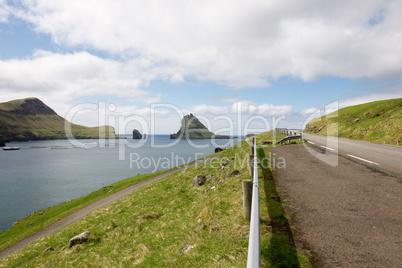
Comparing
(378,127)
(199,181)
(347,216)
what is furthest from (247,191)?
(378,127)

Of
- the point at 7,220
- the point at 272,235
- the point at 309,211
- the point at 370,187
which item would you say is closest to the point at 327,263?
the point at 272,235

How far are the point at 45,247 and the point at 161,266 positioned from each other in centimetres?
1138

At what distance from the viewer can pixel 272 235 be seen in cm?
492

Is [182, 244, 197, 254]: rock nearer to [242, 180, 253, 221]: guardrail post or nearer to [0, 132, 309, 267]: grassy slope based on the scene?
[0, 132, 309, 267]: grassy slope

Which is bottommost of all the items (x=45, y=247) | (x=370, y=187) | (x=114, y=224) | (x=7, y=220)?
(x=7, y=220)

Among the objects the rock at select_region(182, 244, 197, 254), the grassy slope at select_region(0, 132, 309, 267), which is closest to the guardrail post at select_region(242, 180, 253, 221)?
the grassy slope at select_region(0, 132, 309, 267)

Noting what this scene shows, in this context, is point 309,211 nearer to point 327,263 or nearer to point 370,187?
point 327,263

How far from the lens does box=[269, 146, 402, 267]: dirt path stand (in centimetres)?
390

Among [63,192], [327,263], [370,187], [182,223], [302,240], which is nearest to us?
[327,263]

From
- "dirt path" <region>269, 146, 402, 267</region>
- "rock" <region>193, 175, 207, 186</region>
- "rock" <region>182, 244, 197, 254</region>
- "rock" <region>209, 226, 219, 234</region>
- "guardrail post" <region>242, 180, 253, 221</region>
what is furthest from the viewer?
"rock" <region>193, 175, 207, 186</region>

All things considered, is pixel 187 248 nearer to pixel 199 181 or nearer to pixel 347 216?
pixel 347 216

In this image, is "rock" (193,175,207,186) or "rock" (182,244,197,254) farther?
"rock" (193,175,207,186)

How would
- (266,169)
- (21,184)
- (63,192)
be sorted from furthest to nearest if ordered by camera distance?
(21,184), (63,192), (266,169)

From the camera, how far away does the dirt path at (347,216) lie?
154 inches
